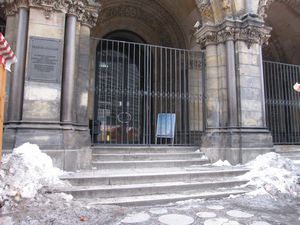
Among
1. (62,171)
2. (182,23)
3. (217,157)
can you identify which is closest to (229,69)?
(217,157)

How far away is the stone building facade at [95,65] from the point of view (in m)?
5.64

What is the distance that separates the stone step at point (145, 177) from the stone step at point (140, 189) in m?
0.16

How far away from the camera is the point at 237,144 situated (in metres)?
7.27

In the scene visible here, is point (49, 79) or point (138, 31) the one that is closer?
point (49, 79)

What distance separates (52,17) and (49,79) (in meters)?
1.37

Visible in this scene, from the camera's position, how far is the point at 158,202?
4512 millimetres

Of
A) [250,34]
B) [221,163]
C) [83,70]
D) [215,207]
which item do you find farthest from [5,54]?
[250,34]

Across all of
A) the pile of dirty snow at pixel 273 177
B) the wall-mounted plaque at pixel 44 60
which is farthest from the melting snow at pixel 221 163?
the wall-mounted plaque at pixel 44 60

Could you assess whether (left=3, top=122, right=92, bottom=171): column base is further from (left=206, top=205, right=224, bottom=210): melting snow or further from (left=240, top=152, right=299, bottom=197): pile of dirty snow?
(left=240, top=152, right=299, bottom=197): pile of dirty snow

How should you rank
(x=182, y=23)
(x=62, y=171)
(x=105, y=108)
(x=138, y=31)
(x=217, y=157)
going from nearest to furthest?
(x=62, y=171)
(x=217, y=157)
(x=105, y=108)
(x=182, y=23)
(x=138, y=31)

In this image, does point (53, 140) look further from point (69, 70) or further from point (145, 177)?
point (145, 177)

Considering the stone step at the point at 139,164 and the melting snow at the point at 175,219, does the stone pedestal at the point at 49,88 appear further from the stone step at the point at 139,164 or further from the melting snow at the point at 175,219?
the melting snow at the point at 175,219

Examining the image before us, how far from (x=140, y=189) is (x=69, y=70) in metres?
2.97

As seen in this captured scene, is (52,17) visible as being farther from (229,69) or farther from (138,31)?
(138,31)
